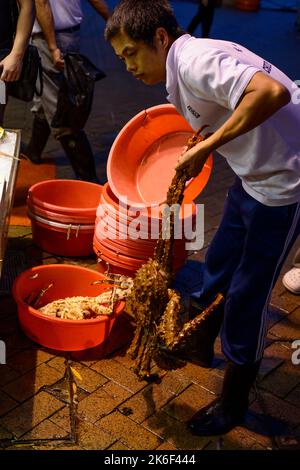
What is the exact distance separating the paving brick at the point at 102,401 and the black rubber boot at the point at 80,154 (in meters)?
2.85

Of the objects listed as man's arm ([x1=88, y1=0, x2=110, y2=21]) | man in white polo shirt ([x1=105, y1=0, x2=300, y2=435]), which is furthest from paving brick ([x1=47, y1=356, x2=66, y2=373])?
man's arm ([x1=88, y1=0, x2=110, y2=21])

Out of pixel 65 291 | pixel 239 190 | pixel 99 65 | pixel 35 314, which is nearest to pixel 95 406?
pixel 35 314

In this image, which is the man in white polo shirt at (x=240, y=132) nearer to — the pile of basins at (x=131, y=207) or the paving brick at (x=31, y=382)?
the paving brick at (x=31, y=382)

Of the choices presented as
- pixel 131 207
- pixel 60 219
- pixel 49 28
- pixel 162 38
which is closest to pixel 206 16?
pixel 49 28

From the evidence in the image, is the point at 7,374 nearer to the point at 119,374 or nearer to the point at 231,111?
the point at 119,374

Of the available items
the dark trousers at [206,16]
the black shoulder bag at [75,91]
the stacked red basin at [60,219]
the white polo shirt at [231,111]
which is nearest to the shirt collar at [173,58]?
the white polo shirt at [231,111]

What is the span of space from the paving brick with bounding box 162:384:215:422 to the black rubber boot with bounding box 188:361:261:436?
0.10 meters

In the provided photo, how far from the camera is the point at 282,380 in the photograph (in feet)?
13.4

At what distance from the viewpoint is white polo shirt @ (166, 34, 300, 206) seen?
2.77m

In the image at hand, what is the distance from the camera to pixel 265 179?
121 inches

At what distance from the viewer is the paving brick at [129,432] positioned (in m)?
3.44

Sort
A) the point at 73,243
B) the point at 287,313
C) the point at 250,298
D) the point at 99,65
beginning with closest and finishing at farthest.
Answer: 1. the point at 250,298
2. the point at 287,313
3. the point at 73,243
4. the point at 99,65

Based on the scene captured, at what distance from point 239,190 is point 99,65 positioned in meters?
8.92

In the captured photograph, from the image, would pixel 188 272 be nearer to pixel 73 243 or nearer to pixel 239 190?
pixel 73 243
